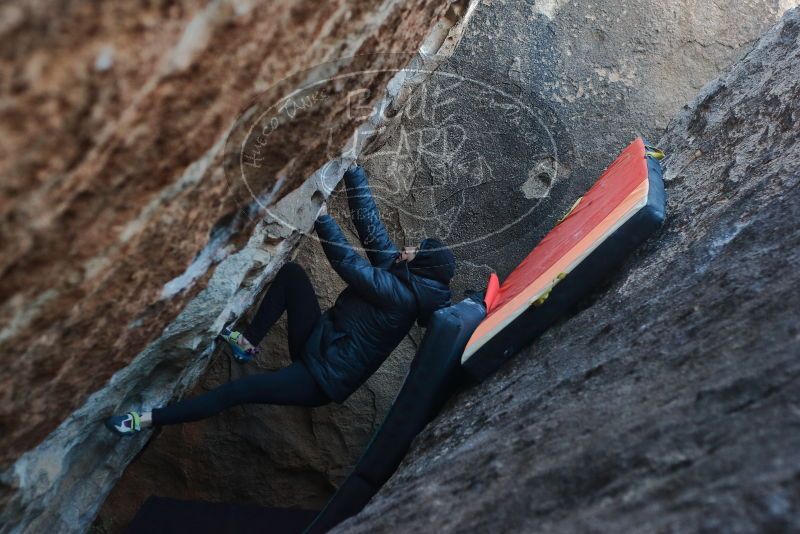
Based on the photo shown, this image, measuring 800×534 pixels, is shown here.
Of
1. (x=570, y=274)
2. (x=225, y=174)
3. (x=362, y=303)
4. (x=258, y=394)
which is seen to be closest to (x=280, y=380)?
(x=258, y=394)

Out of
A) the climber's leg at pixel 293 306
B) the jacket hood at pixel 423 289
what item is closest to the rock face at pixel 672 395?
the jacket hood at pixel 423 289

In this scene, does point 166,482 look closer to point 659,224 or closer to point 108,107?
point 659,224

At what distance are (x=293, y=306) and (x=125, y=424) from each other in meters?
0.71

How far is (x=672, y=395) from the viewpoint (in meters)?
1.49

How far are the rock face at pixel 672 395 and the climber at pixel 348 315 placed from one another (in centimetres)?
39

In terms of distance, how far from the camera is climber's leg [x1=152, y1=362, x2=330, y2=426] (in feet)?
8.50

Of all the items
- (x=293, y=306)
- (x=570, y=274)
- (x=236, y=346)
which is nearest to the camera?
(x=570, y=274)

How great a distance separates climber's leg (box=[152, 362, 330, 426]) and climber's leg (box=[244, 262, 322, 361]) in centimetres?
9

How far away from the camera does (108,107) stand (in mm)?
1096

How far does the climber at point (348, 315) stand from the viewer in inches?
99.2

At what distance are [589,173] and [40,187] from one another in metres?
2.72

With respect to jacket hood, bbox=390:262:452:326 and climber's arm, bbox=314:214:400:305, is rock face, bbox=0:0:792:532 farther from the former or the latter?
jacket hood, bbox=390:262:452:326

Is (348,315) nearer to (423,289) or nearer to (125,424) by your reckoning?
(423,289)

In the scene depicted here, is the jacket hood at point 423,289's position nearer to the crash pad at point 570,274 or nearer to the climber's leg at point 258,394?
the crash pad at point 570,274
